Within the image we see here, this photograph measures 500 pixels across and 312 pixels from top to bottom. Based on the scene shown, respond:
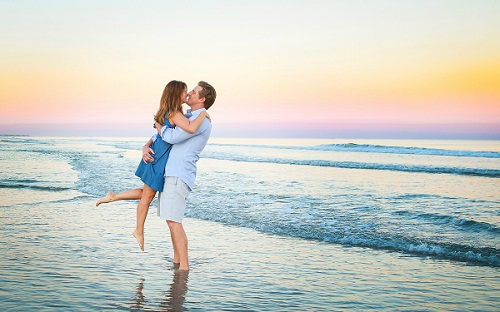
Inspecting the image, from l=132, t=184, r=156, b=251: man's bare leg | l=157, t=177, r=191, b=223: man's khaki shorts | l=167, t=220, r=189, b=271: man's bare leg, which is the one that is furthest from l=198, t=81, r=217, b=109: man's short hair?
l=167, t=220, r=189, b=271: man's bare leg

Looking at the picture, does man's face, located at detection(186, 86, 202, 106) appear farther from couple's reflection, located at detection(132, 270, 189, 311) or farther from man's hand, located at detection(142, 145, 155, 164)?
couple's reflection, located at detection(132, 270, 189, 311)

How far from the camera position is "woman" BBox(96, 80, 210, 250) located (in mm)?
5461

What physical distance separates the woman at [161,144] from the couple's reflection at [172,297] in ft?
3.06

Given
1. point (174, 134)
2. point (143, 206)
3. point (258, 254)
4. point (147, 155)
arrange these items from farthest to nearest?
point (258, 254)
point (143, 206)
point (147, 155)
point (174, 134)

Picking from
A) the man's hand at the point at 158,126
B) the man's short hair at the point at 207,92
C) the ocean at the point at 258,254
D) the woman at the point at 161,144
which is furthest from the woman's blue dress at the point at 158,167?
the ocean at the point at 258,254

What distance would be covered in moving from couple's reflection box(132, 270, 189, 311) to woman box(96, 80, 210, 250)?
933mm

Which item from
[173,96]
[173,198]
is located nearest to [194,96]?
[173,96]

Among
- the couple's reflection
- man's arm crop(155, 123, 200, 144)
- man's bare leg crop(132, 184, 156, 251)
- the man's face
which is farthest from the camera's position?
man's bare leg crop(132, 184, 156, 251)

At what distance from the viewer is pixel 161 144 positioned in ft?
18.8

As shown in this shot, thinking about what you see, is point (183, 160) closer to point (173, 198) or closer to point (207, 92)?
point (173, 198)

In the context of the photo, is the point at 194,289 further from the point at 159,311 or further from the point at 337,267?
the point at 337,267

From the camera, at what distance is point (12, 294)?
14.7 feet

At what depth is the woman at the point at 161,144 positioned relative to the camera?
17.9 ft

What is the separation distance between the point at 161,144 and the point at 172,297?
1.78 meters
